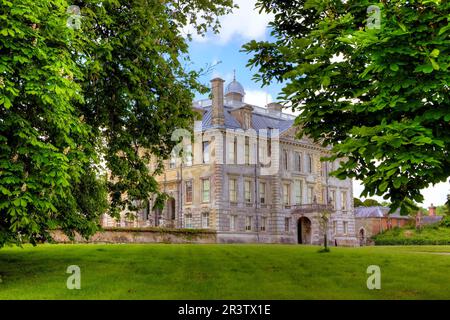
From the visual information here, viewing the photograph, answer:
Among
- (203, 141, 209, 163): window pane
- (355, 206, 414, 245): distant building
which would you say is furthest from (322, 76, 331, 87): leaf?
(355, 206, 414, 245): distant building

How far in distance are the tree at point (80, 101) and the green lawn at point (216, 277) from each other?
5.14ft

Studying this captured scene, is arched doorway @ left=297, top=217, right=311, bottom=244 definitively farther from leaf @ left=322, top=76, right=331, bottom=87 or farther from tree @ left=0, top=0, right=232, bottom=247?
leaf @ left=322, top=76, right=331, bottom=87

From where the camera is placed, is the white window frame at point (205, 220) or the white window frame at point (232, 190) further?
the white window frame at point (232, 190)

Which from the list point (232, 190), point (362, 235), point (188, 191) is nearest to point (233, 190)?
point (232, 190)

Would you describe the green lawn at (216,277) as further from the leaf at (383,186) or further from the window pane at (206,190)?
the window pane at (206,190)

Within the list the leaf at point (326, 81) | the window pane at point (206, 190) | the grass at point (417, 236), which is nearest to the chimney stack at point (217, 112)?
the window pane at point (206, 190)

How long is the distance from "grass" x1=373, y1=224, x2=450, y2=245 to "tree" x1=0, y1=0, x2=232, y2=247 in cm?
4305

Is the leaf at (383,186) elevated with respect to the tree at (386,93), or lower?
lower

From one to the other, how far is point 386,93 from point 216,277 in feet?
24.6

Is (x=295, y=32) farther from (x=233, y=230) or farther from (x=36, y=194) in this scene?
(x=233, y=230)

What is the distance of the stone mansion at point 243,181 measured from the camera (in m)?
51.7

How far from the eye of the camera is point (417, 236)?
2377 inches

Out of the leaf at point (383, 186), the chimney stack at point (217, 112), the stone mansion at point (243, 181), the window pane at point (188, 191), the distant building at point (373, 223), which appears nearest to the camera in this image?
the leaf at point (383, 186)
